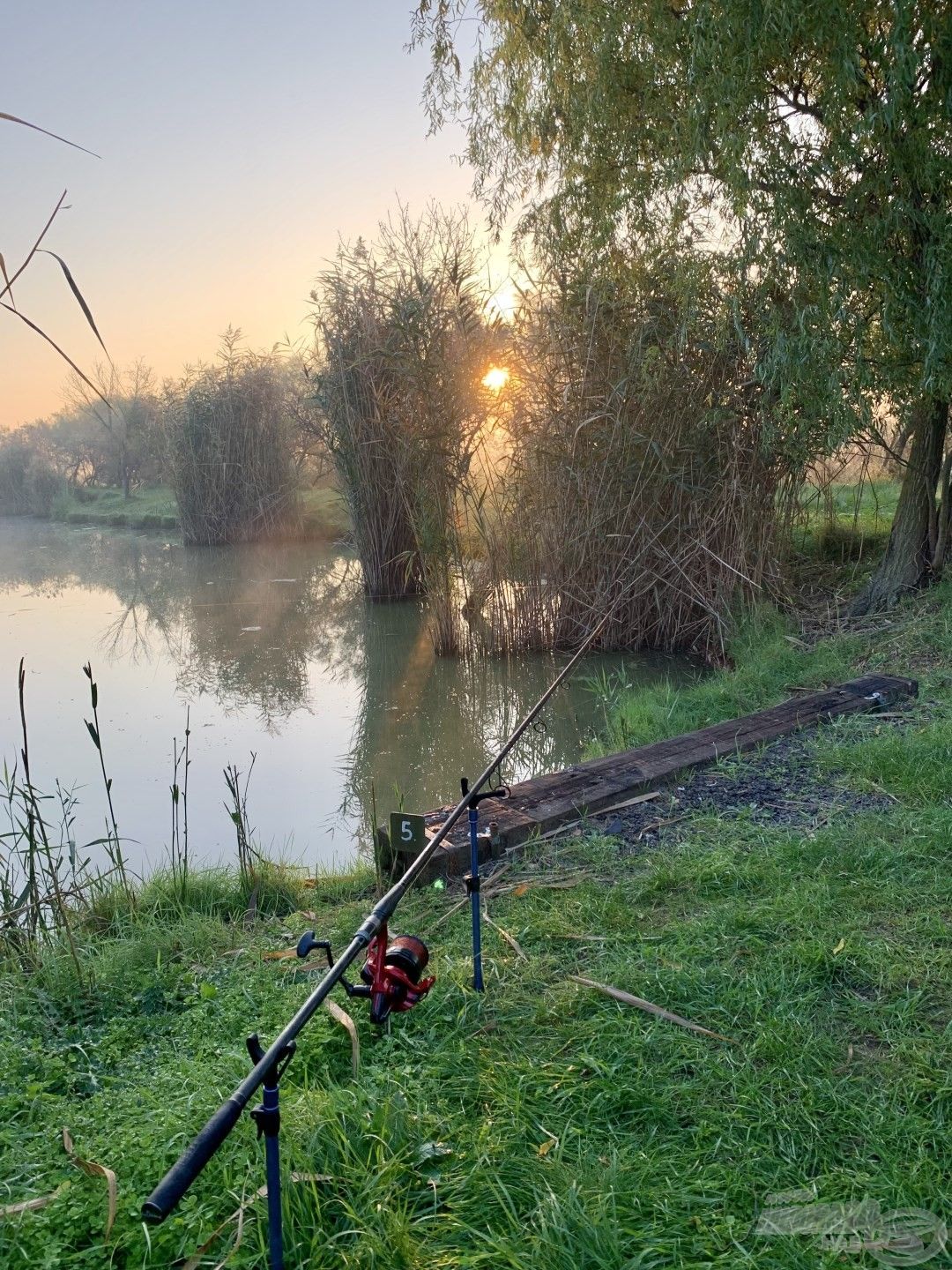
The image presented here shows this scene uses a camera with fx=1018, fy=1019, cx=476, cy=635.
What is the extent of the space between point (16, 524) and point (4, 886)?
84.9ft

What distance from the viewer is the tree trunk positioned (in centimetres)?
775

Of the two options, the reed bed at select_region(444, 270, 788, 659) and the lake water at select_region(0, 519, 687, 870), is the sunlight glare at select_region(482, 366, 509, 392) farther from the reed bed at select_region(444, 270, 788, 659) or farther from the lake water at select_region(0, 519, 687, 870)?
the lake water at select_region(0, 519, 687, 870)

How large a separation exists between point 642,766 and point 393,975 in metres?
2.18

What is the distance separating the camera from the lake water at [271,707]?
5676mm

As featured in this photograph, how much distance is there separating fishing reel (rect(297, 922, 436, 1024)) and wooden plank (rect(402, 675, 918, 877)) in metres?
1.04

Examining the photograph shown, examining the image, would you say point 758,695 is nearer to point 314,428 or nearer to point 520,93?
point 520,93

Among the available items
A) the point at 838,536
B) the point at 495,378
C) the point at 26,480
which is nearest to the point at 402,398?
the point at 495,378

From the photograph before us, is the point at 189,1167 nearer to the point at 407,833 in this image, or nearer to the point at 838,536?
the point at 407,833

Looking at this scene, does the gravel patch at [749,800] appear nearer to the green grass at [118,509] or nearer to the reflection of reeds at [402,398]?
the reflection of reeds at [402,398]

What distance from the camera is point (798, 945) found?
8.59ft

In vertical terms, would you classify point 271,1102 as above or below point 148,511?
below

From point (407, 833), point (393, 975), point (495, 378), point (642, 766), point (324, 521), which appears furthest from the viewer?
point (324, 521)

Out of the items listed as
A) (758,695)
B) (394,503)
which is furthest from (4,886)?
(394,503)

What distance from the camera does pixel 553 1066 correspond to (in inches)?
85.9
